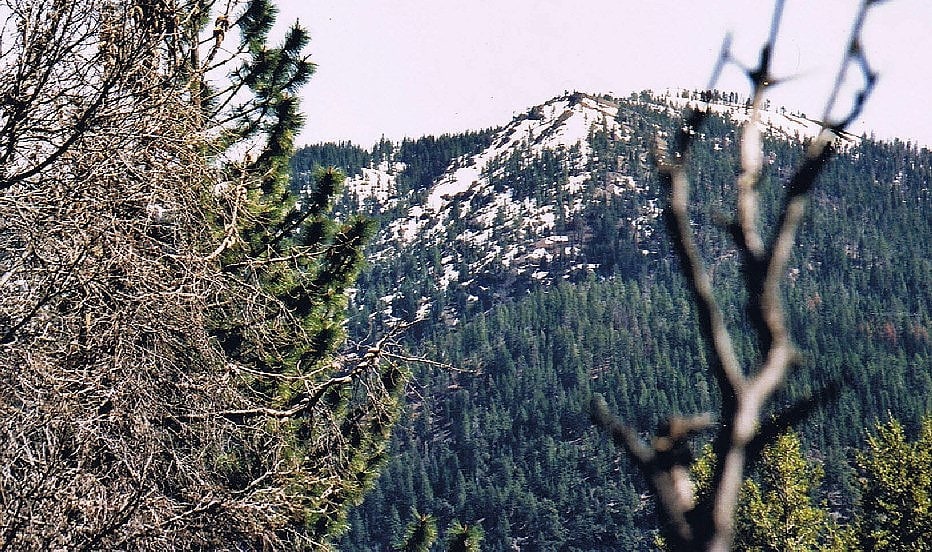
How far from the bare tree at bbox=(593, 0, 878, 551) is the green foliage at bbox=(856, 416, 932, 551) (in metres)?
27.4

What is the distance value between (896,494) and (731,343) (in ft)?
93.3

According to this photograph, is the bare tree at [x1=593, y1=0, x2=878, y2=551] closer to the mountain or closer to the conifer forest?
the conifer forest

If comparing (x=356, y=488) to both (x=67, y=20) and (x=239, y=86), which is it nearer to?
(x=239, y=86)

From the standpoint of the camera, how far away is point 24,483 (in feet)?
14.3

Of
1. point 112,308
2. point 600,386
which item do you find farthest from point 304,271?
point 600,386

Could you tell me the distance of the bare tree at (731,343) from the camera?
83.2 inches

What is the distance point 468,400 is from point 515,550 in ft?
131

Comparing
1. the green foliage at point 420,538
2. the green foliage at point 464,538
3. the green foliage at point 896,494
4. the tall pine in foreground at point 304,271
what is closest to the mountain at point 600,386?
the green foliage at point 896,494

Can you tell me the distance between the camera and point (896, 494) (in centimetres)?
2789

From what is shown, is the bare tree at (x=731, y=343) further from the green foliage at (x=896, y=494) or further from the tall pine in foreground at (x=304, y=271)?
the green foliage at (x=896, y=494)

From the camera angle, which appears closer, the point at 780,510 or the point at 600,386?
the point at 780,510

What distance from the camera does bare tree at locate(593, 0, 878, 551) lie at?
2.11m

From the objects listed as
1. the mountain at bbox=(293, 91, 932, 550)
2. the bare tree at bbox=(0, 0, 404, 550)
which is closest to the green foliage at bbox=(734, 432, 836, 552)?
the bare tree at bbox=(0, 0, 404, 550)

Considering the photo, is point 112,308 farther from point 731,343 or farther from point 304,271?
point 304,271
